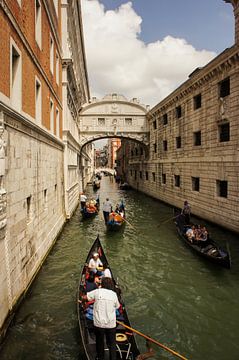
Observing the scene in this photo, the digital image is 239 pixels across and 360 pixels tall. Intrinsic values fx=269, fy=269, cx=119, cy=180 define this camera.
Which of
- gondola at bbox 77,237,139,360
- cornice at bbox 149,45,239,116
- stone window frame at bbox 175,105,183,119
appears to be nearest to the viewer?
gondola at bbox 77,237,139,360

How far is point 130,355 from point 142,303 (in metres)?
2.39

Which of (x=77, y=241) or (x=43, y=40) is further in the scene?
(x=77, y=241)

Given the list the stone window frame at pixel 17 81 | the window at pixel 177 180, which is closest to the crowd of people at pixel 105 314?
the stone window frame at pixel 17 81

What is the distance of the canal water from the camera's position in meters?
4.82

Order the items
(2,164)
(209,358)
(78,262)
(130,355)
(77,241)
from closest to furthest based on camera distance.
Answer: (130,355)
(209,358)
(2,164)
(78,262)
(77,241)

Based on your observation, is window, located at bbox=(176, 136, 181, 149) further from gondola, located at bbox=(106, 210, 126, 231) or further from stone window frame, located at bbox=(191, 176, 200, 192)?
gondola, located at bbox=(106, 210, 126, 231)

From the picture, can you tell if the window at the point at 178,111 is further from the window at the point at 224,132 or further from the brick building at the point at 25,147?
the brick building at the point at 25,147

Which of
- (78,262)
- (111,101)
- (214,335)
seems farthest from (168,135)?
(214,335)

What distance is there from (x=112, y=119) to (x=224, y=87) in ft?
45.2

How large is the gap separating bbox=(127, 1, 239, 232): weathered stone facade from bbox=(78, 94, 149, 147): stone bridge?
403 cm

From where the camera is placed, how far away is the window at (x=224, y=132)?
40.1 feet

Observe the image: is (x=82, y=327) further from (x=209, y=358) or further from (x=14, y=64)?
(x=14, y=64)

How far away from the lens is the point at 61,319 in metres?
5.65

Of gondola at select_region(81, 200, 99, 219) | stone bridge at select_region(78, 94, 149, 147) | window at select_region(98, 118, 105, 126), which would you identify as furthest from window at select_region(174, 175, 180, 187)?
window at select_region(98, 118, 105, 126)
